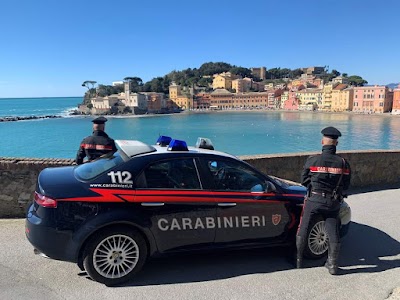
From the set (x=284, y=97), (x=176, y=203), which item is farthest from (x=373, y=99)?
(x=176, y=203)

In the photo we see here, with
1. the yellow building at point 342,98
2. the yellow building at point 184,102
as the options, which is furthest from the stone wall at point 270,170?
the yellow building at point 184,102

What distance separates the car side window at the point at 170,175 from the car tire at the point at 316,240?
1.61 meters

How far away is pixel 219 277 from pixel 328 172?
174cm

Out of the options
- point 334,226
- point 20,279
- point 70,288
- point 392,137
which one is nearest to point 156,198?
point 70,288

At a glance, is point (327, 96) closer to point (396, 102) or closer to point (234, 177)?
point (396, 102)

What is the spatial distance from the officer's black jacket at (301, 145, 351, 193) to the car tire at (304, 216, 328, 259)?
498 mm

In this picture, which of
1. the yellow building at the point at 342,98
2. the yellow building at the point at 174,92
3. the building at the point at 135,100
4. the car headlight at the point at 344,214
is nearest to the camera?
the car headlight at the point at 344,214

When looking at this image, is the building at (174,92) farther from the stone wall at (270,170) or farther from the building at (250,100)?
the stone wall at (270,170)

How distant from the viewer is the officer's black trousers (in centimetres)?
383

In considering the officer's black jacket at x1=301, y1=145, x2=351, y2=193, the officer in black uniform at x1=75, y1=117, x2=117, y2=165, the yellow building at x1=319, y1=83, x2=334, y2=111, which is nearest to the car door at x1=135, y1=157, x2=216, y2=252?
the officer's black jacket at x1=301, y1=145, x2=351, y2=193

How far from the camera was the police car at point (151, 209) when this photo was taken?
10.7ft

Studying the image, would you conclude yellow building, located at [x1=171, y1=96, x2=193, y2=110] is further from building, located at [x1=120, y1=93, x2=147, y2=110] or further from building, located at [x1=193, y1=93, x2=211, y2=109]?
building, located at [x1=120, y1=93, x2=147, y2=110]

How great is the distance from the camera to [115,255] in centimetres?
341

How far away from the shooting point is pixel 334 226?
12.8 ft
